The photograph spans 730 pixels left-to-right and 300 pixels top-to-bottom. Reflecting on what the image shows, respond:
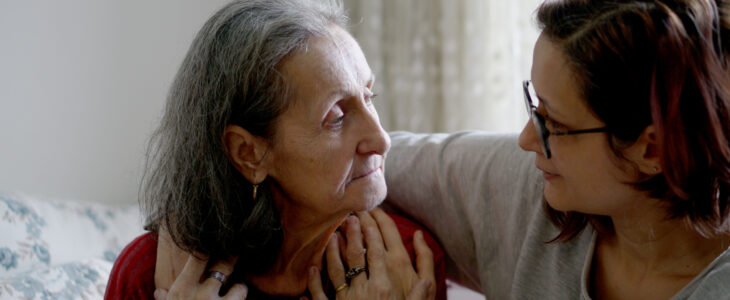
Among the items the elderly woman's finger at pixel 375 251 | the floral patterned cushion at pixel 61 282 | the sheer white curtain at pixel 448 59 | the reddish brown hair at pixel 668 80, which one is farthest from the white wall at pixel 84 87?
the reddish brown hair at pixel 668 80

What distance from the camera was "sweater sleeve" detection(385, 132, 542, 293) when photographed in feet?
4.59

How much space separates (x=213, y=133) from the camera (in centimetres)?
125

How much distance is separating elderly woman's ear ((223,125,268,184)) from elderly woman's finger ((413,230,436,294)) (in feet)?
1.24

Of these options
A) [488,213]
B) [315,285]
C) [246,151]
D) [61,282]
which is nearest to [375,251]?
[315,285]

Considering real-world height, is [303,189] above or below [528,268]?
above

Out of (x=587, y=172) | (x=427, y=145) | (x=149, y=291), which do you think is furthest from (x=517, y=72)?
(x=149, y=291)

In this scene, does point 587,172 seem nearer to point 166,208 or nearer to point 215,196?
point 215,196

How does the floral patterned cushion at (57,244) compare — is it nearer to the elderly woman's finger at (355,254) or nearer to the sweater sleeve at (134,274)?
the sweater sleeve at (134,274)

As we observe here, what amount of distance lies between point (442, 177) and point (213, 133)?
519 millimetres

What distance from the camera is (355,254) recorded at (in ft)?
4.69

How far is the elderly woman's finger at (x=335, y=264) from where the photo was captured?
1.41 meters

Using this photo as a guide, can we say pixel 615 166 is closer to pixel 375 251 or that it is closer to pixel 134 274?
pixel 375 251

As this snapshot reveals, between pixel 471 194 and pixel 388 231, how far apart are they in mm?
197

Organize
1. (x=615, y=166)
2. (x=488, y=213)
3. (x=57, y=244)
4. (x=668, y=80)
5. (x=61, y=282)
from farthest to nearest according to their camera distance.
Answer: (x=57, y=244)
(x=61, y=282)
(x=488, y=213)
(x=615, y=166)
(x=668, y=80)
